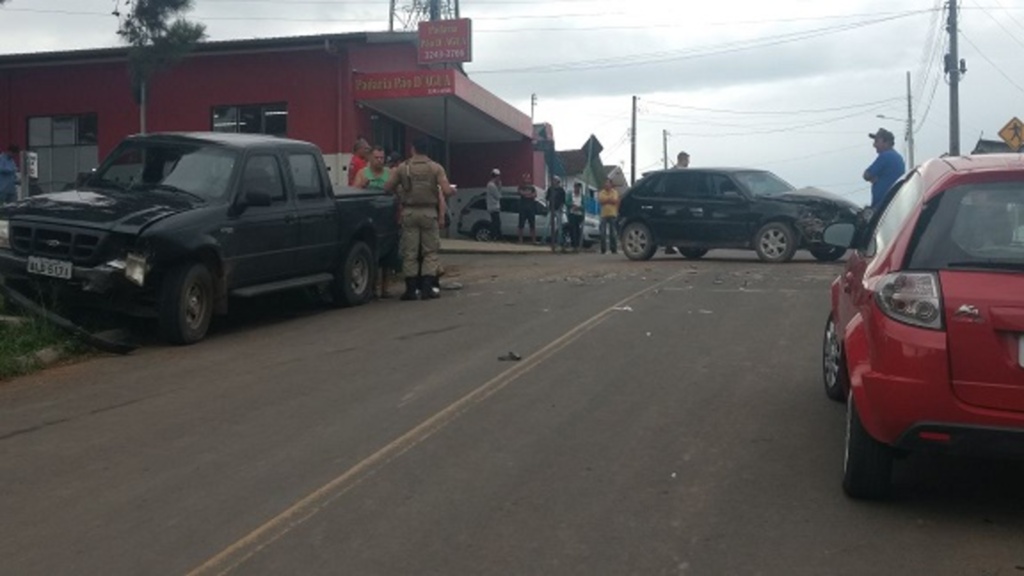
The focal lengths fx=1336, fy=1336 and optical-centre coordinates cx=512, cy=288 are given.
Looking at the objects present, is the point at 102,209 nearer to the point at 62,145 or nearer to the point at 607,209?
the point at 607,209

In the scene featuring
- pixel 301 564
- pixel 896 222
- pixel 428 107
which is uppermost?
pixel 428 107

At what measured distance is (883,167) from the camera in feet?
53.2

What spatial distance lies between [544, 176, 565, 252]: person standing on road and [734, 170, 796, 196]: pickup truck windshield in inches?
310

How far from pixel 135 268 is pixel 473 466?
5.45 m

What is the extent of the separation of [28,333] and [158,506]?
5.53 m

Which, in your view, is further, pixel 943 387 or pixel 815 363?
pixel 815 363

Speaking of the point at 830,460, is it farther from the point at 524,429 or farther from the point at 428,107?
the point at 428,107

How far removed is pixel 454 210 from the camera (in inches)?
1593

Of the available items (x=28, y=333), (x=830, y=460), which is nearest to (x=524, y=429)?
(x=830, y=460)

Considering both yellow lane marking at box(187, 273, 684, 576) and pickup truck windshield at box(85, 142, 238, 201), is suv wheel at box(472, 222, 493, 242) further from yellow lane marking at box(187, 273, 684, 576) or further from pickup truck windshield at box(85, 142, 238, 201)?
yellow lane marking at box(187, 273, 684, 576)

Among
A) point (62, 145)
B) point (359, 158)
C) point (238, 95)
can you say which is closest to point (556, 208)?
point (238, 95)

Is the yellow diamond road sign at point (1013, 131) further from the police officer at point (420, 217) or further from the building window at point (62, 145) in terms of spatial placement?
the building window at point (62, 145)

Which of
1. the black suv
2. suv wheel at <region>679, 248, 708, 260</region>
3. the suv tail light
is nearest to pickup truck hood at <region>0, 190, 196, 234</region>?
the suv tail light

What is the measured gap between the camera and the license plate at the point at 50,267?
1177 centimetres
